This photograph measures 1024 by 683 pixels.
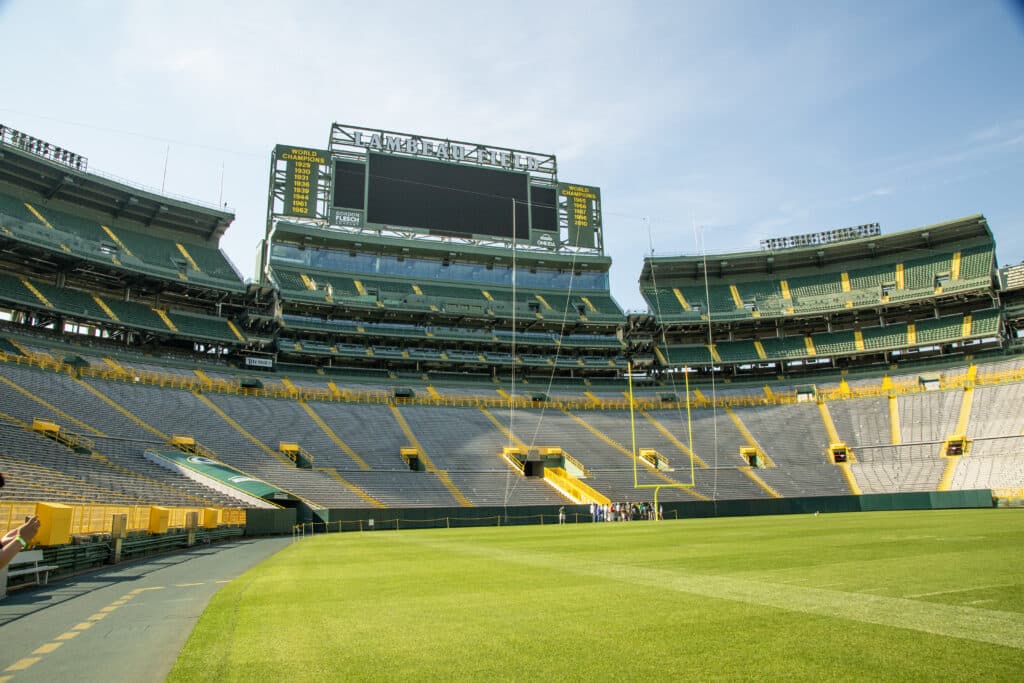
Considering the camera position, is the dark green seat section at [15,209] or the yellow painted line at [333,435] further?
the dark green seat section at [15,209]

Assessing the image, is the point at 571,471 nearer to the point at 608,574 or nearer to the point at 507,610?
the point at 608,574

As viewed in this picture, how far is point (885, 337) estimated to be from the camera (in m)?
60.2

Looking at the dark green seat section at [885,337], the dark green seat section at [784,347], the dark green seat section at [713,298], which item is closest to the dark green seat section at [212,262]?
the dark green seat section at [713,298]

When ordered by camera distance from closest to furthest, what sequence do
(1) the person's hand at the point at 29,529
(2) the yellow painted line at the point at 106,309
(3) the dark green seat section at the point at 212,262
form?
1. (1) the person's hand at the point at 29,529
2. (2) the yellow painted line at the point at 106,309
3. (3) the dark green seat section at the point at 212,262

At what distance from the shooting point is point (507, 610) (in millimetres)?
8656

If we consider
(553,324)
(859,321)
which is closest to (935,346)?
(859,321)

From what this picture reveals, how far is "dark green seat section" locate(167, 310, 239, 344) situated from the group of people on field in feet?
109

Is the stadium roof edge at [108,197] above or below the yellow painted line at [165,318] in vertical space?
above

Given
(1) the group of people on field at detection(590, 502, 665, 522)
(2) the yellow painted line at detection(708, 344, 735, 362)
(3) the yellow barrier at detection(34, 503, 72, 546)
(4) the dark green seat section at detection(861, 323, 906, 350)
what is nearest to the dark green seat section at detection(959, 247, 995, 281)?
(4) the dark green seat section at detection(861, 323, 906, 350)

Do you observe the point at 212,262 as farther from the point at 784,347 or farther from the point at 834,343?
the point at 834,343

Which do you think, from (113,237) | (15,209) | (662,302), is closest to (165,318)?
(113,237)

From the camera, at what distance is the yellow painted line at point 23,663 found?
22.1 ft

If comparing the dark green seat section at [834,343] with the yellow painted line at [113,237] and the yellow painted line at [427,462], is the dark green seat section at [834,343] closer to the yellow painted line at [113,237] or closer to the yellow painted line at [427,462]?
the yellow painted line at [427,462]

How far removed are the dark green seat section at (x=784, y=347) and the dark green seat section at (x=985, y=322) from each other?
1309 cm
